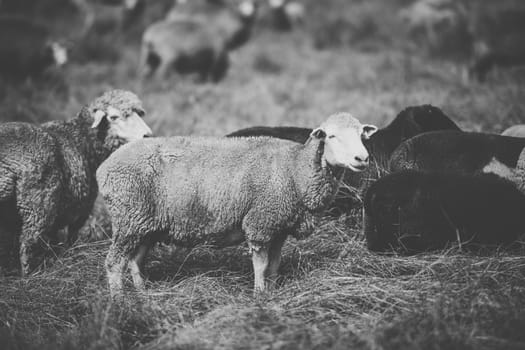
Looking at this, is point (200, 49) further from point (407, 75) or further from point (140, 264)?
point (140, 264)

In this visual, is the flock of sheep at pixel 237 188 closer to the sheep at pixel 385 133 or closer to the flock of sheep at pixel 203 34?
the sheep at pixel 385 133

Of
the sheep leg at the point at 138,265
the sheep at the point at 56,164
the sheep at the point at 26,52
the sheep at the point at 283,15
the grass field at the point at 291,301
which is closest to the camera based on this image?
the grass field at the point at 291,301

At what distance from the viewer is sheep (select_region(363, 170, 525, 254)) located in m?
4.18

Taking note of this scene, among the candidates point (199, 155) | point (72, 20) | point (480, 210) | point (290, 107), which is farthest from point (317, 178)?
Answer: point (72, 20)

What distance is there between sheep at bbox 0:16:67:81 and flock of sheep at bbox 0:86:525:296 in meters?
4.74

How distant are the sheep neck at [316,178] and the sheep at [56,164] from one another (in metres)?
1.39

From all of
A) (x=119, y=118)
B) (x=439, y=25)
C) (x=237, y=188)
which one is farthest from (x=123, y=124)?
(x=439, y=25)

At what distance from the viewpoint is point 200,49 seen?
10.3m

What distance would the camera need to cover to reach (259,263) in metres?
4.04

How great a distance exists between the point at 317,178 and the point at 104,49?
8.85 metres

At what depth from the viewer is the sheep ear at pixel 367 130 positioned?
404 centimetres

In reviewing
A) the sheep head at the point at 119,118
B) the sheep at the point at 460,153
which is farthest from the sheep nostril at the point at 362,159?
the sheep head at the point at 119,118

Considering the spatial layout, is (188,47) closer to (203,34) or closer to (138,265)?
(203,34)

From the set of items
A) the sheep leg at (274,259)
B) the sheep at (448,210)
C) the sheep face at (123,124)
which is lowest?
the sheep leg at (274,259)
